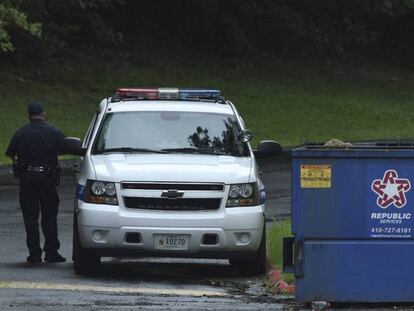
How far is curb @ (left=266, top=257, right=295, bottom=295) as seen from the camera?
34.0 feet

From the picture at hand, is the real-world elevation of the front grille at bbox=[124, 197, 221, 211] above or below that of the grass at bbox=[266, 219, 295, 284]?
above

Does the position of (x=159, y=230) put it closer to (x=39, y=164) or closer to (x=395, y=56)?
(x=39, y=164)

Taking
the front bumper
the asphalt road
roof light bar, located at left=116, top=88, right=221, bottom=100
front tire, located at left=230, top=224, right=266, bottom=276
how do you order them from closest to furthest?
1. the asphalt road
2. the front bumper
3. front tire, located at left=230, top=224, right=266, bottom=276
4. roof light bar, located at left=116, top=88, right=221, bottom=100

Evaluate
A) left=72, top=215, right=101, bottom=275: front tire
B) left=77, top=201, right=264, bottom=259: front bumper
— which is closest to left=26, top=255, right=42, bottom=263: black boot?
left=72, top=215, right=101, bottom=275: front tire

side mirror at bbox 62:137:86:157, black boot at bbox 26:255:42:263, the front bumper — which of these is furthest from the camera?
black boot at bbox 26:255:42:263

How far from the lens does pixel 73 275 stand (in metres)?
11.4

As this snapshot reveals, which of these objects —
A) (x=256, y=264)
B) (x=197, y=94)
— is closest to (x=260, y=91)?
(x=197, y=94)

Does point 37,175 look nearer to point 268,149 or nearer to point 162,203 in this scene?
point 162,203

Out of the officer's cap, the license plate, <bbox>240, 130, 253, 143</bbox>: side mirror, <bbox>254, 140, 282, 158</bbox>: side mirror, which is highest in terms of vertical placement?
Answer: the officer's cap

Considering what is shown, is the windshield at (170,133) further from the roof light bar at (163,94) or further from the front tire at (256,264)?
the front tire at (256,264)

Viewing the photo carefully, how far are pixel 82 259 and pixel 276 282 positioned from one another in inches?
77.5

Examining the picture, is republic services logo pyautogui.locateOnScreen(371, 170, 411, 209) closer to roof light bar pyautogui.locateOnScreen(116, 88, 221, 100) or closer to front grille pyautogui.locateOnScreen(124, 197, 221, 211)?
front grille pyautogui.locateOnScreen(124, 197, 221, 211)

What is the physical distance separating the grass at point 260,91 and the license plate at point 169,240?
15.6m

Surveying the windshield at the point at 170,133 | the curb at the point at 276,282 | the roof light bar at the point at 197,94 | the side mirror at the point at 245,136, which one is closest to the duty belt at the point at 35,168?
the windshield at the point at 170,133
